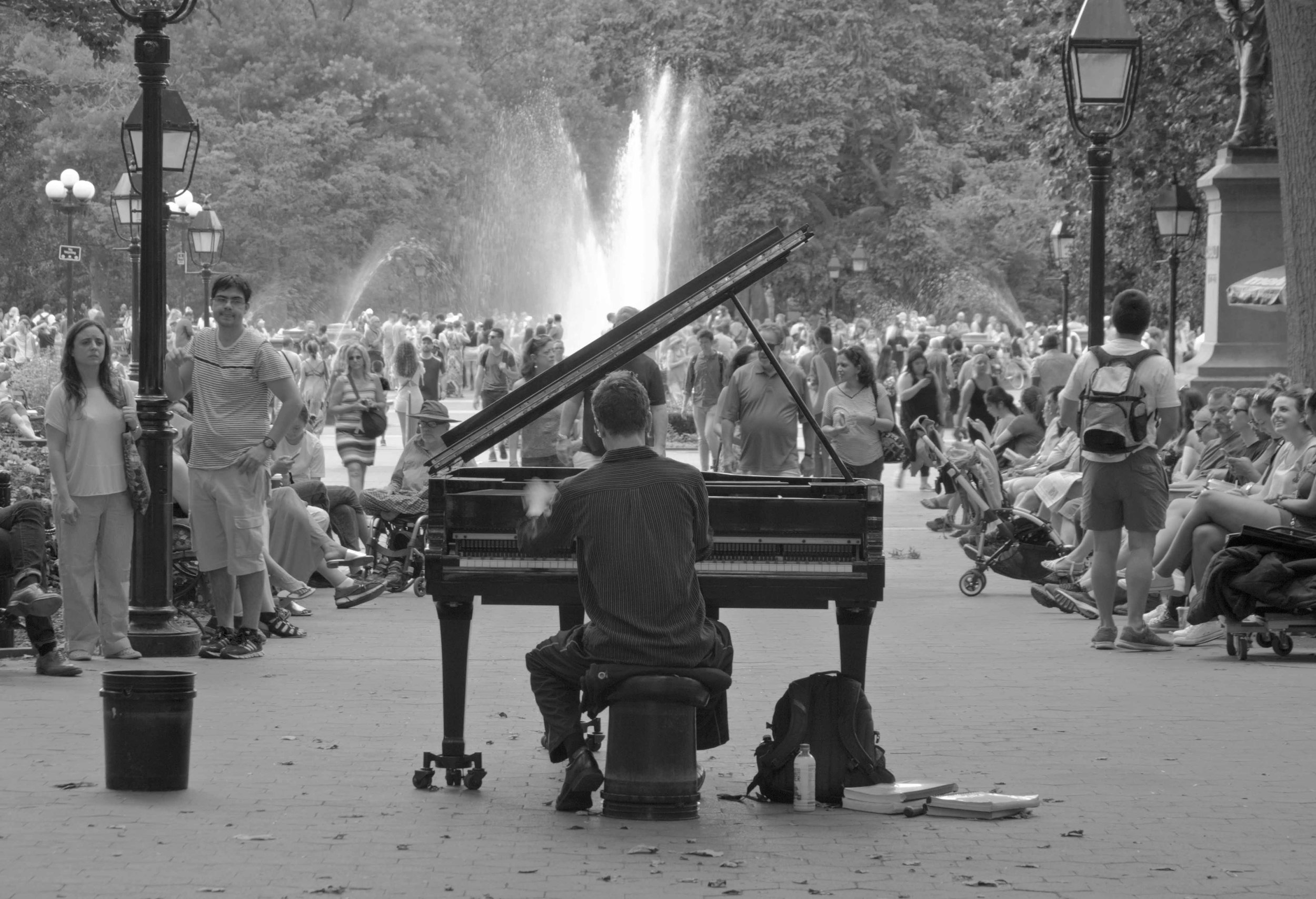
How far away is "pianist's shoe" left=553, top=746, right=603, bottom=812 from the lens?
6.87 metres

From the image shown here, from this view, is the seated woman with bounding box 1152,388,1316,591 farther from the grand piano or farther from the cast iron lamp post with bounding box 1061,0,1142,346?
the grand piano

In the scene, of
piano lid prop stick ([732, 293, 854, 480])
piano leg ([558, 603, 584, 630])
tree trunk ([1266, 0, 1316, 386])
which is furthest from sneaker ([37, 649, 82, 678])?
tree trunk ([1266, 0, 1316, 386])

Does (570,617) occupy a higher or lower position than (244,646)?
higher

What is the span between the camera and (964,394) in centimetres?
2547

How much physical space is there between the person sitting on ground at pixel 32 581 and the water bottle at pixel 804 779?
4375 millimetres

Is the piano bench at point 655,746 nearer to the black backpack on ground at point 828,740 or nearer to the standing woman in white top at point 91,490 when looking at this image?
the black backpack on ground at point 828,740

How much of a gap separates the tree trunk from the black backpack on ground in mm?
11229

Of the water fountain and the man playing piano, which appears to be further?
the water fountain

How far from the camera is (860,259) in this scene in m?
64.6

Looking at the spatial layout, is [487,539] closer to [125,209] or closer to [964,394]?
[964,394]

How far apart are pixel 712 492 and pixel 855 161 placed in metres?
61.0

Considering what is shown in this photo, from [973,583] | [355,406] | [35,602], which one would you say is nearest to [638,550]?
[35,602]

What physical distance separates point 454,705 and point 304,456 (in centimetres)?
776

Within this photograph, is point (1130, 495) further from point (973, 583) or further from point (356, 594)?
point (356, 594)
